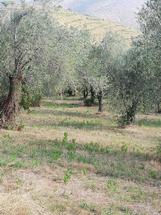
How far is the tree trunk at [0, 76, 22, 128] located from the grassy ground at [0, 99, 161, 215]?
1189 millimetres

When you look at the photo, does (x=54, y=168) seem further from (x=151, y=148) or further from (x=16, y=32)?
(x=16, y=32)

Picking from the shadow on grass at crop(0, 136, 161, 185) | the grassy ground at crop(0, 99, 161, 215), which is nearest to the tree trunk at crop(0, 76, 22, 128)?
the grassy ground at crop(0, 99, 161, 215)

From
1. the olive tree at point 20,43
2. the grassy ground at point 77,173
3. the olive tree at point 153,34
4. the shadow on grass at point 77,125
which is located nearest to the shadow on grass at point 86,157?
the grassy ground at point 77,173

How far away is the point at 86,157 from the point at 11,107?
9.90 m

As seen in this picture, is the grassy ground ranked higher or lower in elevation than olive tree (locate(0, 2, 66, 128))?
lower

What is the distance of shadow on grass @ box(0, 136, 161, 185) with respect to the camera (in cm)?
2058

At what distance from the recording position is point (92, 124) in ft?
137

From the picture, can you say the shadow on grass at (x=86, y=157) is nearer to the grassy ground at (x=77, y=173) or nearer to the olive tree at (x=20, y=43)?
the grassy ground at (x=77, y=173)

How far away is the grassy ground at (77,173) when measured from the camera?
1405 centimetres

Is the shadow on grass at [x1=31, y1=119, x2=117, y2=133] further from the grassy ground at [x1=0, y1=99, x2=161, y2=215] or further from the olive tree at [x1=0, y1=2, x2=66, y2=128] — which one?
the olive tree at [x1=0, y1=2, x2=66, y2=128]

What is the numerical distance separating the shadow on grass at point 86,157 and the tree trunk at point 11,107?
5154 millimetres

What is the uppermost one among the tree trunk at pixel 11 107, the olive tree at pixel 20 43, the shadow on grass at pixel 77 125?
the olive tree at pixel 20 43

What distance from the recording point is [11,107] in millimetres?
32281

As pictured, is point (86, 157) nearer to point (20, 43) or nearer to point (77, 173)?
point (77, 173)
